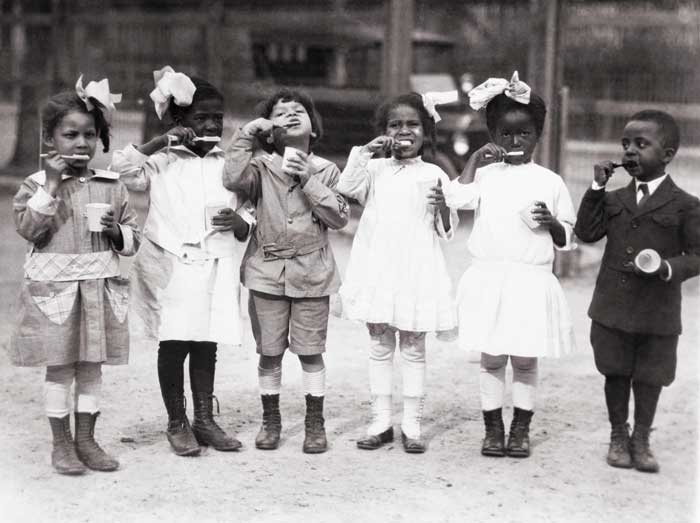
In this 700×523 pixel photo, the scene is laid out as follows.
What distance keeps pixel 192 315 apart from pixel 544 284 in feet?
4.77

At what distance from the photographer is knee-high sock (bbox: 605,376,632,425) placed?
3.89 metres

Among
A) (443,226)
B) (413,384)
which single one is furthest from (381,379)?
(443,226)

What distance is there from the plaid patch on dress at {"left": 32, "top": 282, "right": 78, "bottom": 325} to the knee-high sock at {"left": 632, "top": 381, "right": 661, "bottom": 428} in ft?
7.48

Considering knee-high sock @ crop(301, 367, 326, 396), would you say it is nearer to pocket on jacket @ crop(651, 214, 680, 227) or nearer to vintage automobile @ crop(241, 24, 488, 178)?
pocket on jacket @ crop(651, 214, 680, 227)

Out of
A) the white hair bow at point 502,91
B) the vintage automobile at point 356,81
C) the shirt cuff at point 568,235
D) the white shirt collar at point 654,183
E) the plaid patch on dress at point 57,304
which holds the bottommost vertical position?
the plaid patch on dress at point 57,304

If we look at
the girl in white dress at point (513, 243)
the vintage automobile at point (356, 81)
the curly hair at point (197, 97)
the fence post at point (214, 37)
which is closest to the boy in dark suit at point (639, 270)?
the girl in white dress at point (513, 243)

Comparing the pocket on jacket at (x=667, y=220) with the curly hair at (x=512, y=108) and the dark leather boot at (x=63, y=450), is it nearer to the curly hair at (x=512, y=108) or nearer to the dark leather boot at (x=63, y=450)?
the curly hair at (x=512, y=108)

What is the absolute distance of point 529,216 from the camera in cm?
380

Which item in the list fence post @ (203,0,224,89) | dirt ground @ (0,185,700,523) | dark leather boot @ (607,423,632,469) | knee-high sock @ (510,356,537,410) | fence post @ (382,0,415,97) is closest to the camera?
dirt ground @ (0,185,700,523)

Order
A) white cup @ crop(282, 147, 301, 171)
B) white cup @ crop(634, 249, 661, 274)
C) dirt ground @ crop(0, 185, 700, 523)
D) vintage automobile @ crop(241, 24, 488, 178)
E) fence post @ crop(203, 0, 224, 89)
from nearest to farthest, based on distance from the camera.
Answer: dirt ground @ crop(0, 185, 700, 523) < white cup @ crop(634, 249, 661, 274) < white cup @ crop(282, 147, 301, 171) < vintage automobile @ crop(241, 24, 488, 178) < fence post @ crop(203, 0, 224, 89)

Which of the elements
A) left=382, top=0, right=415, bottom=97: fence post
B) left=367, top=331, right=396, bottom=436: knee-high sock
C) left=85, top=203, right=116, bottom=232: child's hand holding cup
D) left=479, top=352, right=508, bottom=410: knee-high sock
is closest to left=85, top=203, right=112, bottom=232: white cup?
left=85, top=203, right=116, bottom=232: child's hand holding cup

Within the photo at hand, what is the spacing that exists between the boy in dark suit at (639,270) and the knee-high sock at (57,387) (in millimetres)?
2129

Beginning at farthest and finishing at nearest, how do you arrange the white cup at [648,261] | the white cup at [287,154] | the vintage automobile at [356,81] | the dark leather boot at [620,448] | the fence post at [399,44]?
the vintage automobile at [356,81], the fence post at [399,44], the dark leather boot at [620,448], the white cup at [287,154], the white cup at [648,261]

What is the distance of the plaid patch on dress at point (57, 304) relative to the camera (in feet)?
11.7
